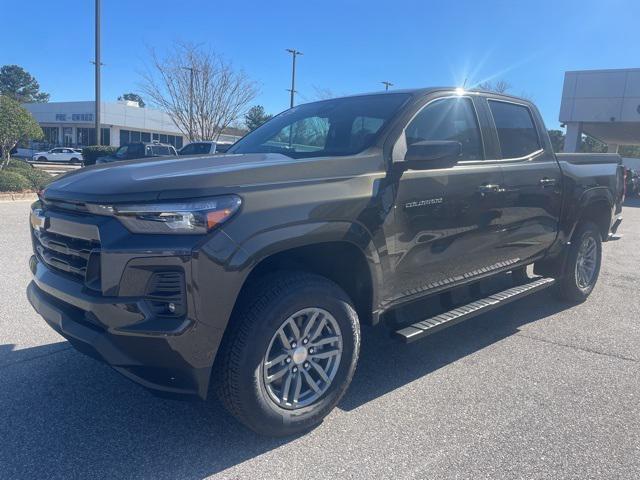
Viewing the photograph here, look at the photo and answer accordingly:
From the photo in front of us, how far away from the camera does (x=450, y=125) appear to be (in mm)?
4078

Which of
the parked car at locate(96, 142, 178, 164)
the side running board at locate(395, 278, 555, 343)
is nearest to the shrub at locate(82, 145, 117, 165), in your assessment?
the parked car at locate(96, 142, 178, 164)

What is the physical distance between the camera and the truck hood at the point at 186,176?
2.60 metres

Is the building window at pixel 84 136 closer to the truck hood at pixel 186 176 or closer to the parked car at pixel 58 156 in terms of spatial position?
the parked car at pixel 58 156

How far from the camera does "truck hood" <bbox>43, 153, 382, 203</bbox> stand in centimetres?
260

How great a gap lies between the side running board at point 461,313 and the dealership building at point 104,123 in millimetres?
45508

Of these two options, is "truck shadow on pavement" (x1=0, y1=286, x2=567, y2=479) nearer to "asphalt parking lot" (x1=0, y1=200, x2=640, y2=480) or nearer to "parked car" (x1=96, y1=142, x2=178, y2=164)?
"asphalt parking lot" (x1=0, y1=200, x2=640, y2=480)

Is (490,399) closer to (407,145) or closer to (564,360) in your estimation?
(564,360)

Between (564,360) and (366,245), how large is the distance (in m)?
2.14

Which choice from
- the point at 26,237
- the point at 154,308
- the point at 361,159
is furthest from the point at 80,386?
the point at 26,237

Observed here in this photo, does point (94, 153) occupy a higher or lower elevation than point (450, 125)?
lower

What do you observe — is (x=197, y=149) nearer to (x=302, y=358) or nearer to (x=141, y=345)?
(x=302, y=358)

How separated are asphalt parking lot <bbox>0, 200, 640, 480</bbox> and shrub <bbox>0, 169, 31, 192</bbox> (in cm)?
1001

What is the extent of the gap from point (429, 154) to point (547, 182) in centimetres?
201

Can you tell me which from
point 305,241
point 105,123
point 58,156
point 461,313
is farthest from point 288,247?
point 105,123
